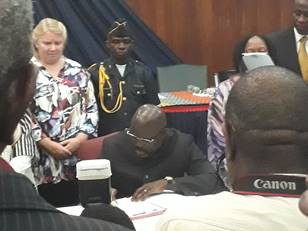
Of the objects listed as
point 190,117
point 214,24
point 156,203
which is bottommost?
point 190,117

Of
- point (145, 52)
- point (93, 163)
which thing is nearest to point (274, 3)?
point (145, 52)

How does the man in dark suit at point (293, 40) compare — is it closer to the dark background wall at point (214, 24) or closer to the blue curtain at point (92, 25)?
the blue curtain at point (92, 25)

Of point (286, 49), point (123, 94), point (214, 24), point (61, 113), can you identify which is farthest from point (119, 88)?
point (214, 24)

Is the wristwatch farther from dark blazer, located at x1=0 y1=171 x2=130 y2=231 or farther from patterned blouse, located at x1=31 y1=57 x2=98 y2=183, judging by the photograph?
dark blazer, located at x1=0 y1=171 x2=130 y2=231

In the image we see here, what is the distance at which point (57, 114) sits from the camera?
152 inches

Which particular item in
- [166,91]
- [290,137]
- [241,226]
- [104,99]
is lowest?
[166,91]

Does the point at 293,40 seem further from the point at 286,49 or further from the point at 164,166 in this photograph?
the point at 164,166

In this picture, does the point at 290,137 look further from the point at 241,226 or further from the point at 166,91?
the point at 166,91

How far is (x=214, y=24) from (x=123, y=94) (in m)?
3.89

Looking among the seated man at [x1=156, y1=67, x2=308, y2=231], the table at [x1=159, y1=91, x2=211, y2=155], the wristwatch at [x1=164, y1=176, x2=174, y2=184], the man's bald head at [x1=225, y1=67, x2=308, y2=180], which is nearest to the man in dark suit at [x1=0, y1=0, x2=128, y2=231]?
the seated man at [x1=156, y1=67, x2=308, y2=231]

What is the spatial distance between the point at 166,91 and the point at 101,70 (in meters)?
2.61

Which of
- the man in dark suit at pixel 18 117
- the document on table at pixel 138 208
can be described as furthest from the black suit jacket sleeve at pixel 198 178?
the man in dark suit at pixel 18 117

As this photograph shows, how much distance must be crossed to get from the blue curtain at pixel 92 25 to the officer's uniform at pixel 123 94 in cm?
284

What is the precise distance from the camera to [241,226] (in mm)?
1176
